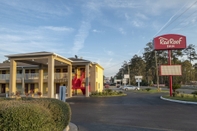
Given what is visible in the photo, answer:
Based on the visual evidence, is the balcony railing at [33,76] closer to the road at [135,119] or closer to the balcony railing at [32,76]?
the balcony railing at [32,76]

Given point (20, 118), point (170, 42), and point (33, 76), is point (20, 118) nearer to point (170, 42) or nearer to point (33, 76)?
point (170, 42)

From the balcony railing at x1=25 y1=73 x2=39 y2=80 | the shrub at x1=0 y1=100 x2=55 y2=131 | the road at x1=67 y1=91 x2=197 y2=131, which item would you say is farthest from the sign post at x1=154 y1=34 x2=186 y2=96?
the shrub at x1=0 y1=100 x2=55 y2=131

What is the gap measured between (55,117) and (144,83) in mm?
80395

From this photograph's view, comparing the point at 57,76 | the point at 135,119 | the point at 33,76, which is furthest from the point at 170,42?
the point at 33,76

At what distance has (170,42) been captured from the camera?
2602 centimetres

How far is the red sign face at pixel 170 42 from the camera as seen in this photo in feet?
84.4

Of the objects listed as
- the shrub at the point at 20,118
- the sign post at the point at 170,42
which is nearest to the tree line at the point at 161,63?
the sign post at the point at 170,42

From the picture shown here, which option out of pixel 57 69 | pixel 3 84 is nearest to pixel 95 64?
pixel 57 69

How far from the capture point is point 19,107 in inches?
170

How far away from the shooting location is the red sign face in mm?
25720

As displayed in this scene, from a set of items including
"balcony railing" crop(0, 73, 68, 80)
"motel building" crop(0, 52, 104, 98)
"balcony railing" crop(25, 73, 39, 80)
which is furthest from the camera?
"balcony railing" crop(25, 73, 39, 80)

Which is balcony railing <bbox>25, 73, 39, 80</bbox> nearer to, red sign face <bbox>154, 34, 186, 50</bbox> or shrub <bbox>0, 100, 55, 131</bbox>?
red sign face <bbox>154, 34, 186, 50</bbox>

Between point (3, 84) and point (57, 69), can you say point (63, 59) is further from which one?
point (3, 84)

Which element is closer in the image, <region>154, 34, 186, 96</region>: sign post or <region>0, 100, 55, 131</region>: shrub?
<region>0, 100, 55, 131</region>: shrub
